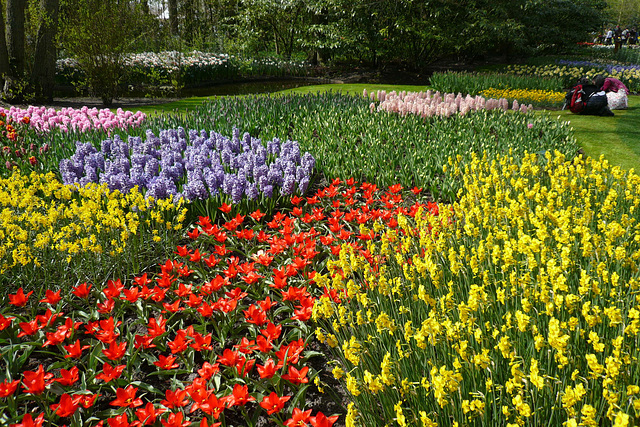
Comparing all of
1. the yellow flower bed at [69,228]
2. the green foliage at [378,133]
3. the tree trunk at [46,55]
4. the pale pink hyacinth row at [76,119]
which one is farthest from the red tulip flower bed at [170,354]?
the tree trunk at [46,55]

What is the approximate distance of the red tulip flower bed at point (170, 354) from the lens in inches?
82.5

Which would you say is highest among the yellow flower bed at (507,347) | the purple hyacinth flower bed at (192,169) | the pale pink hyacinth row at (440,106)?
the pale pink hyacinth row at (440,106)

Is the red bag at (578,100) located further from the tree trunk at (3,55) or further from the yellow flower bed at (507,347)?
the tree trunk at (3,55)

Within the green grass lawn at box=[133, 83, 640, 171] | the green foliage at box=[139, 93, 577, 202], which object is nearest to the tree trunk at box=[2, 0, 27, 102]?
the green grass lawn at box=[133, 83, 640, 171]

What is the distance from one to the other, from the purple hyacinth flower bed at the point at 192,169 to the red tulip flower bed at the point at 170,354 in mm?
885

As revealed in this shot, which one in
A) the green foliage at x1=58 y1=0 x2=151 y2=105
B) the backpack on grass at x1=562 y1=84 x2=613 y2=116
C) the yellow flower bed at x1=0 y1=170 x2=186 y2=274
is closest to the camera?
the yellow flower bed at x1=0 y1=170 x2=186 y2=274

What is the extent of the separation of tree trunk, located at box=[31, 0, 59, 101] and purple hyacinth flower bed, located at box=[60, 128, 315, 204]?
8543 mm

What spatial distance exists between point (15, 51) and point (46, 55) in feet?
2.64

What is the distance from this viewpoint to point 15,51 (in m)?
12.0

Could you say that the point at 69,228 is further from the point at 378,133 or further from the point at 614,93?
the point at 614,93

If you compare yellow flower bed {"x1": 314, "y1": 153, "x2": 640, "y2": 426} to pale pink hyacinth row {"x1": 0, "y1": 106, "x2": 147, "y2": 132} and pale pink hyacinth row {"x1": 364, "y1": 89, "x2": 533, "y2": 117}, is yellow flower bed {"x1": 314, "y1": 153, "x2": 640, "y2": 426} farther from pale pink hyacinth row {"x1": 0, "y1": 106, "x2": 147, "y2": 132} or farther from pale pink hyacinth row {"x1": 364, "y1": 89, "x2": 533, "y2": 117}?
pale pink hyacinth row {"x1": 0, "y1": 106, "x2": 147, "y2": 132}

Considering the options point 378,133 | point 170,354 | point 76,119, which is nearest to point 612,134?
point 378,133

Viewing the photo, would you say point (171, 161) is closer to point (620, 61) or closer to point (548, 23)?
point (548, 23)

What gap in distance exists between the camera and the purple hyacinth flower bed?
439cm
